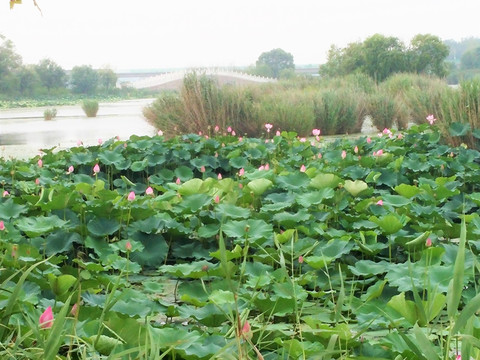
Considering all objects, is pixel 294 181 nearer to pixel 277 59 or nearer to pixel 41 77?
pixel 41 77

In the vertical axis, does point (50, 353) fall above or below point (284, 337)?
above

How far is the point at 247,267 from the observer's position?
77.0 inches

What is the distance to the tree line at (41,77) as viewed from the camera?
2441 cm

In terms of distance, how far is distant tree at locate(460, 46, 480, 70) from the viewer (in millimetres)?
36719

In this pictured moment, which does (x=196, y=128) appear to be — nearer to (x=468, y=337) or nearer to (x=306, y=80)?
(x=468, y=337)

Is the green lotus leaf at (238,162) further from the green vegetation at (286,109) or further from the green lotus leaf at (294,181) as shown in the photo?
the green vegetation at (286,109)

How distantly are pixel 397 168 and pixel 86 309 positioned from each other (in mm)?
2464

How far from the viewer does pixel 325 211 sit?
8.64 ft

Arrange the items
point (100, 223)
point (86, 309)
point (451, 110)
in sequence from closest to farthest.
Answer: point (86, 309) < point (100, 223) < point (451, 110)

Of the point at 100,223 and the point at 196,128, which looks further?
the point at 196,128

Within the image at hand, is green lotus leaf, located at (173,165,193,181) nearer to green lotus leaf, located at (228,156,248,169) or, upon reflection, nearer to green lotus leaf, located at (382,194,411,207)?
green lotus leaf, located at (228,156,248,169)

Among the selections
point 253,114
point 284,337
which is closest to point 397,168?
point 284,337

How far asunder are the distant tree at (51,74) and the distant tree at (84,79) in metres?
1.03

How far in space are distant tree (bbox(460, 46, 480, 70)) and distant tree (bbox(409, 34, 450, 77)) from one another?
49.8ft
